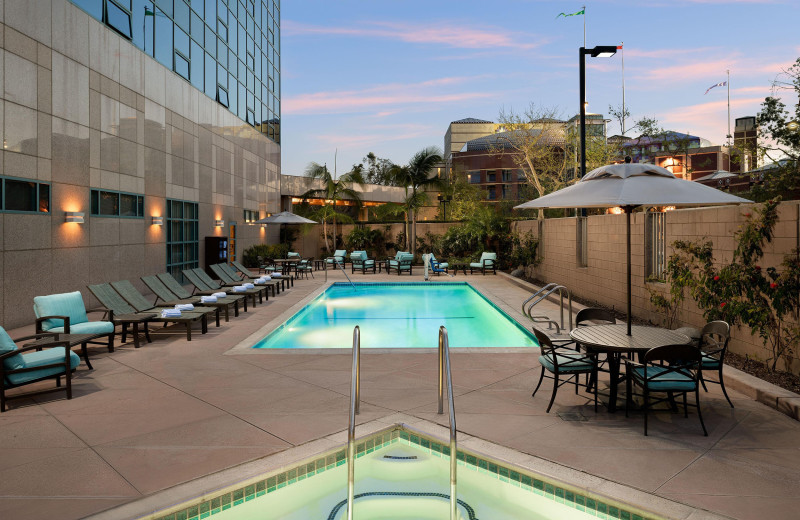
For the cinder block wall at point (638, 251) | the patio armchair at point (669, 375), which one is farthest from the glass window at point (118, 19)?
the patio armchair at point (669, 375)

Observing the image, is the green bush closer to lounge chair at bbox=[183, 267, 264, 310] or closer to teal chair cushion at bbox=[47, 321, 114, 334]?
lounge chair at bbox=[183, 267, 264, 310]

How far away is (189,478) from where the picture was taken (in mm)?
3811

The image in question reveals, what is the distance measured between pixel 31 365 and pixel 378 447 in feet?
13.0

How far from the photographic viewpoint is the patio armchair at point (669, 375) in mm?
4594

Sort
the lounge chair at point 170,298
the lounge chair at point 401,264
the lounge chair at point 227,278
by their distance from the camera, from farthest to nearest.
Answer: the lounge chair at point 401,264, the lounge chair at point 227,278, the lounge chair at point 170,298

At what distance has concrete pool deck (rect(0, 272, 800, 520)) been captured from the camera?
3662 mm

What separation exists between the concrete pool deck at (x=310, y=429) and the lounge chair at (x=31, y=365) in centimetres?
23

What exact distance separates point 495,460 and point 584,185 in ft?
10.5

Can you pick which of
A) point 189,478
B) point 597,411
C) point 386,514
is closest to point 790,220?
point 597,411

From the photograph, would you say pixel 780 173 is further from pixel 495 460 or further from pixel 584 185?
pixel 495 460

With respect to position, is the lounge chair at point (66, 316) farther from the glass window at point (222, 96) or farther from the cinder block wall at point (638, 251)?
the glass window at point (222, 96)

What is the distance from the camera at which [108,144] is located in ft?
42.1

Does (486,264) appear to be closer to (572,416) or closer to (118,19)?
(118,19)

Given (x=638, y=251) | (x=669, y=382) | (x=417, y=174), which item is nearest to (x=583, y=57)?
(x=638, y=251)
